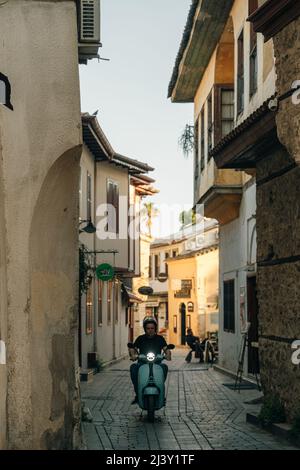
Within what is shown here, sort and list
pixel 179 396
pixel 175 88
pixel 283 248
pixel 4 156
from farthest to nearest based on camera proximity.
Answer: pixel 175 88 → pixel 179 396 → pixel 283 248 → pixel 4 156

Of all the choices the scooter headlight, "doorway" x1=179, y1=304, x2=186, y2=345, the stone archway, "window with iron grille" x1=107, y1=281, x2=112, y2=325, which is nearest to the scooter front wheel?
the scooter headlight

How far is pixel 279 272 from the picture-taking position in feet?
40.8

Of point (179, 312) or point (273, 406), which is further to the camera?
point (179, 312)

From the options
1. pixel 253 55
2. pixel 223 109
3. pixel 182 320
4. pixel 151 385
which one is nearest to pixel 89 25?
pixel 151 385

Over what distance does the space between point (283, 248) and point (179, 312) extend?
4747 centimetres

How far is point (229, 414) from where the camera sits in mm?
14867

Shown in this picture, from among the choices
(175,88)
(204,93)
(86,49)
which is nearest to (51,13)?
(86,49)

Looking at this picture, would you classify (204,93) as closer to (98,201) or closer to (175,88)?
(175,88)

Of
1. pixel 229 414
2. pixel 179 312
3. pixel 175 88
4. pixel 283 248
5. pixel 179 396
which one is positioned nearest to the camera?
pixel 283 248

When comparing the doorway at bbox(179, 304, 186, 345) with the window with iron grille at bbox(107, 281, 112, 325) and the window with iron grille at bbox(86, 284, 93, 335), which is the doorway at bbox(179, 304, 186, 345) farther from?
the window with iron grille at bbox(86, 284, 93, 335)

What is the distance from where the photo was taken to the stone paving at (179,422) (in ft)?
37.0

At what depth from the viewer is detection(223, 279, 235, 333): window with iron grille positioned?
24434mm

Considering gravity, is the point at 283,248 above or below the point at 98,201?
below

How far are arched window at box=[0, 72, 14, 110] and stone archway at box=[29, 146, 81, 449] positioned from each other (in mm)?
743
